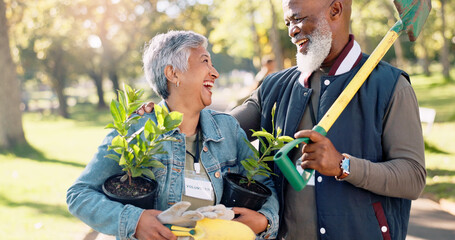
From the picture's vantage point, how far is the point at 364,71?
2434mm

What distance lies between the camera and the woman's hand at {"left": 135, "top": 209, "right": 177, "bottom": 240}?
81.8 inches

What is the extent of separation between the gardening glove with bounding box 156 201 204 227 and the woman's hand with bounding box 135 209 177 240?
0.11 feet

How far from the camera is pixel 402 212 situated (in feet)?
8.54

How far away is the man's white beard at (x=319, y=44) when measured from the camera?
2.68 metres

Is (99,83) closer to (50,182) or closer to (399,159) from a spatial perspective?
(50,182)

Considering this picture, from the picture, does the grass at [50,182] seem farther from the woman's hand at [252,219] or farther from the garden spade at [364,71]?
the garden spade at [364,71]

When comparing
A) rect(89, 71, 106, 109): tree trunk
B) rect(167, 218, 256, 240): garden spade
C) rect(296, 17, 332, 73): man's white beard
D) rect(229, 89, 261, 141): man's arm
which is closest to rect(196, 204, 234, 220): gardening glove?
rect(167, 218, 256, 240): garden spade

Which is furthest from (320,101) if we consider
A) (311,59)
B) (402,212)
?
(402,212)

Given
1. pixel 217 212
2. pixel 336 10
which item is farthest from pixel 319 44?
pixel 217 212

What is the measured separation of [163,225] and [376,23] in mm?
37203

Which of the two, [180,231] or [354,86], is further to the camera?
[354,86]

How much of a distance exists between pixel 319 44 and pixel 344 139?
1.87ft

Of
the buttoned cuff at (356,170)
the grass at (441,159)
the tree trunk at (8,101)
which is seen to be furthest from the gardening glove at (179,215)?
the tree trunk at (8,101)

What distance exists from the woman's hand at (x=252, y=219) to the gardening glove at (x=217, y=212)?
0.10 metres
